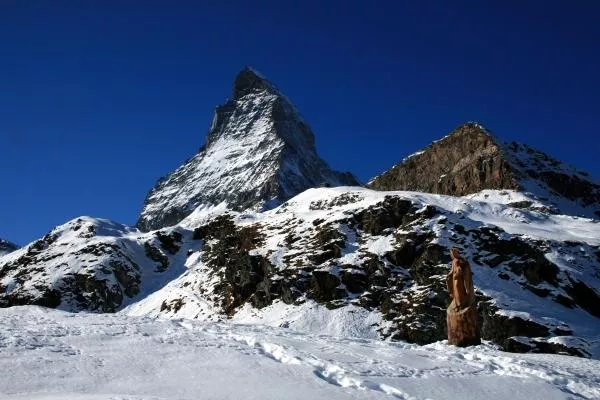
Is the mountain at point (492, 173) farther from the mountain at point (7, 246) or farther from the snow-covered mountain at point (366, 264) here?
the mountain at point (7, 246)

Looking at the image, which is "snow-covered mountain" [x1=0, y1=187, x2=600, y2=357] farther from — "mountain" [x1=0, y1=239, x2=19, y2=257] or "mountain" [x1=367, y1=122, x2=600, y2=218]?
"mountain" [x1=0, y1=239, x2=19, y2=257]

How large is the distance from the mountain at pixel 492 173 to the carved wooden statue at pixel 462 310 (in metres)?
74.0

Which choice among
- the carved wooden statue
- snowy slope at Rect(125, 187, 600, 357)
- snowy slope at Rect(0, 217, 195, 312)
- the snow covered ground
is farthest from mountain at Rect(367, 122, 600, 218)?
the snow covered ground

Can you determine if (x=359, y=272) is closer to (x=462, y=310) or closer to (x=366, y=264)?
(x=366, y=264)

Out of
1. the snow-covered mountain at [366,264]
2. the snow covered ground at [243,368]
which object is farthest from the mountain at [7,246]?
the snow covered ground at [243,368]

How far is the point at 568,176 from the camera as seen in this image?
348 feet

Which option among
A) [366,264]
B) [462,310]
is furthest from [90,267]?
[462,310]

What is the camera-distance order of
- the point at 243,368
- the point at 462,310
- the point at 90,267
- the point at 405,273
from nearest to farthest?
the point at 243,368, the point at 462,310, the point at 405,273, the point at 90,267

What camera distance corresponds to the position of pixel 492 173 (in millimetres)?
102125

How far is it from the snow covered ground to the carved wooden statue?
3.05 metres

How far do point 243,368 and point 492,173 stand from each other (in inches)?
3772

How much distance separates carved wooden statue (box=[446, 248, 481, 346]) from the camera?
896 inches

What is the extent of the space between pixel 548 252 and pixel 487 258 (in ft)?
23.7

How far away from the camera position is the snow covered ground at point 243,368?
1162cm
